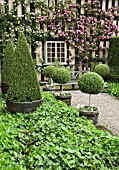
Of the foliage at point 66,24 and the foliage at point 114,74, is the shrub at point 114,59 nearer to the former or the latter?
the foliage at point 114,74

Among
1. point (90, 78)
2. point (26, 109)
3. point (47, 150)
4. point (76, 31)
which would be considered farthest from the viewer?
point (76, 31)

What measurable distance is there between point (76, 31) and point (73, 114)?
6370mm

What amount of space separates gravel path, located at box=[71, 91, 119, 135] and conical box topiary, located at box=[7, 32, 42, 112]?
1.74 m

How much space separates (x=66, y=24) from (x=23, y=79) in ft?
20.6

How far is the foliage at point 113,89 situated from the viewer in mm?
8182

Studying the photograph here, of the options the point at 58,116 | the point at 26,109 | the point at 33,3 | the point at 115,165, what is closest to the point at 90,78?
the point at 58,116

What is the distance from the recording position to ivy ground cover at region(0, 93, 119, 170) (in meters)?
2.76

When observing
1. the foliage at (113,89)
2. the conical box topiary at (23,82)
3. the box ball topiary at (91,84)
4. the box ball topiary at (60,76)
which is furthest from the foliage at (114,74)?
the conical box topiary at (23,82)

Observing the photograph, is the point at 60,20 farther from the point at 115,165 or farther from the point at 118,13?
the point at 115,165

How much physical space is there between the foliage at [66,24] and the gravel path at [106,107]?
121 inches

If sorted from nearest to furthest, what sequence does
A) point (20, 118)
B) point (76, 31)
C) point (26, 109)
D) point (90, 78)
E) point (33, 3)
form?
point (20, 118)
point (26, 109)
point (90, 78)
point (33, 3)
point (76, 31)

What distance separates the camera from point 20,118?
165 inches

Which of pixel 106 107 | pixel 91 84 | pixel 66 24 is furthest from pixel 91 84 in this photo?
pixel 66 24

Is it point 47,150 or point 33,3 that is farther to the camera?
point 33,3
